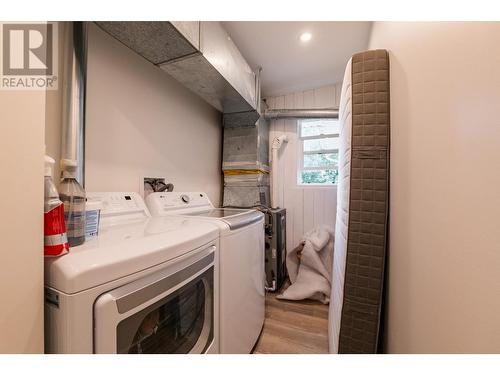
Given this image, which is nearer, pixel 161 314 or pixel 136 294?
pixel 136 294

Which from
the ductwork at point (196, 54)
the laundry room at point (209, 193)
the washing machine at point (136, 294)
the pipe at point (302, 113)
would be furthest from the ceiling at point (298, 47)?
the washing machine at point (136, 294)

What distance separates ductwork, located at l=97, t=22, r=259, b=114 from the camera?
1.03 m

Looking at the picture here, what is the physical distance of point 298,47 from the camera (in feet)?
5.91

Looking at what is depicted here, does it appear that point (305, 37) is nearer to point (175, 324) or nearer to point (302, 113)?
point (302, 113)

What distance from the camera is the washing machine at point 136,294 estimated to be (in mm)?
473

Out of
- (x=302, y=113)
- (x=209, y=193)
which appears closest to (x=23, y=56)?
(x=209, y=193)

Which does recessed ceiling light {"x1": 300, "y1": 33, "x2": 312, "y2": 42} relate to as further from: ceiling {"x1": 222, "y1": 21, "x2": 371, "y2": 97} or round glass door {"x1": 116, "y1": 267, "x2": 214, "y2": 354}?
round glass door {"x1": 116, "y1": 267, "x2": 214, "y2": 354}

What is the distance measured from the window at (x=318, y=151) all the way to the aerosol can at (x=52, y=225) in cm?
245

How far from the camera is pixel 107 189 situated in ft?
4.04

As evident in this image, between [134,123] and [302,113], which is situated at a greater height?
[302,113]

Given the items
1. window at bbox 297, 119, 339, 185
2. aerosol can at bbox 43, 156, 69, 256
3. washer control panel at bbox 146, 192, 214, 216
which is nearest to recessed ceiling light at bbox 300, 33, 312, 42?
window at bbox 297, 119, 339, 185

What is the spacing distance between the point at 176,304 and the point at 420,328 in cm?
93

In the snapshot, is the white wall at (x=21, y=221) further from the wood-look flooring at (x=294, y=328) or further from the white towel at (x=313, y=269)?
the white towel at (x=313, y=269)

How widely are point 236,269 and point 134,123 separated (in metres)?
1.21
